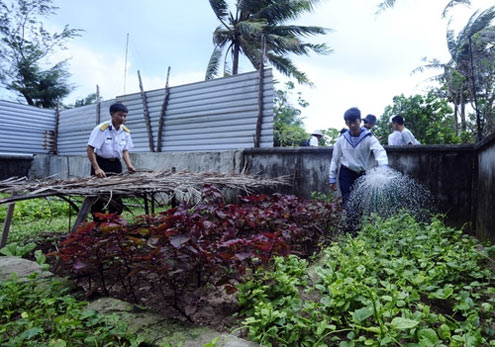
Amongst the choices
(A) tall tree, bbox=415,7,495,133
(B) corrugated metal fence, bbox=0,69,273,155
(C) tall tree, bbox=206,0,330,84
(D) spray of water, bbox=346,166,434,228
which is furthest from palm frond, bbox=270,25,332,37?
(D) spray of water, bbox=346,166,434,228

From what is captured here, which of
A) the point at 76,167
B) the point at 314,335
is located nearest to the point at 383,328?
the point at 314,335

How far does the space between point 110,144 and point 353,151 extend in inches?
138

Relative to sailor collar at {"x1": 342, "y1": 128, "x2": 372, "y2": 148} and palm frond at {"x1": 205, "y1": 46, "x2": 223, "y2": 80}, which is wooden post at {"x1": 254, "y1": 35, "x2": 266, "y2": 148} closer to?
sailor collar at {"x1": 342, "y1": 128, "x2": 372, "y2": 148}

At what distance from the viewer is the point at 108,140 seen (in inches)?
194

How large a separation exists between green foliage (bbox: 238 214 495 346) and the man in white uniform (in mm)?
3257

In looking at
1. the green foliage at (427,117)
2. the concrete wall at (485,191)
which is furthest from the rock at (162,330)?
the green foliage at (427,117)

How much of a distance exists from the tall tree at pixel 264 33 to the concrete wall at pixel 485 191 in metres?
14.1

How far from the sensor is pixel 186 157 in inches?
303

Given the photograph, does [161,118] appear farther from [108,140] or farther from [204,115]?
[108,140]

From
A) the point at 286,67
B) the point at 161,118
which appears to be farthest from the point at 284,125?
the point at 161,118

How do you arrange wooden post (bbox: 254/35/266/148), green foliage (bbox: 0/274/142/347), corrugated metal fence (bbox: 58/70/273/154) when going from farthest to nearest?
corrugated metal fence (bbox: 58/70/273/154)
wooden post (bbox: 254/35/266/148)
green foliage (bbox: 0/274/142/347)

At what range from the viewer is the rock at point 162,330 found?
1.81m

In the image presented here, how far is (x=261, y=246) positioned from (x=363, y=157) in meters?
2.99

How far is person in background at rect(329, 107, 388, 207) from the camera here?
4434mm
